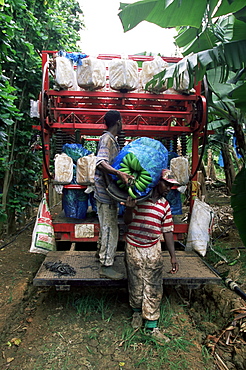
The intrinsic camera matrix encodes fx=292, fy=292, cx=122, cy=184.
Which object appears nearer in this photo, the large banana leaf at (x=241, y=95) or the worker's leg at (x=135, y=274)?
the large banana leaf at (x=241, y=95)

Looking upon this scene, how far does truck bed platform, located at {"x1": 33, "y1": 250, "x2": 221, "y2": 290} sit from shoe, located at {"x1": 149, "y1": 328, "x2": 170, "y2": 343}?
0.47m

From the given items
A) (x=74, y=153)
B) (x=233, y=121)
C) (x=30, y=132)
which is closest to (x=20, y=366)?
(x=74, y=153)

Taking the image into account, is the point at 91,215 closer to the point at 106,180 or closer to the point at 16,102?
the point at 106,180

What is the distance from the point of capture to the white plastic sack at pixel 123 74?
3740 millimetres

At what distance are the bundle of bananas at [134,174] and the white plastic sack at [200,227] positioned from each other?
1631mm

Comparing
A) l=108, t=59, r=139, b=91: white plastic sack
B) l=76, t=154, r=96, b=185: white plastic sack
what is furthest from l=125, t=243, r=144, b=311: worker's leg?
l=108, t=59, r=139, b=91: white plastic sack

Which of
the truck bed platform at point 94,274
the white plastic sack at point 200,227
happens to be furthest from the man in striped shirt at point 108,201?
the white plastic sack at point 200,227

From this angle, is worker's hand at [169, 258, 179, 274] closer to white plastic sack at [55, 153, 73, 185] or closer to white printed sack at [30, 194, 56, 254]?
white printed sack at [30, 194, 56, 254]

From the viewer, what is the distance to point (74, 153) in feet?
14.4

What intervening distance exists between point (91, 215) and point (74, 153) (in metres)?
1.03

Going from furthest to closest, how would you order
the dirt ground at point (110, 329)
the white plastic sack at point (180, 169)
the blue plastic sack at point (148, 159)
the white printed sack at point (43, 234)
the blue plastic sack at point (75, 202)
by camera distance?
the blue plastic sack at point (75, 202), the white plastic sack at point (180, 169), the white printed sack at point (43, 234), the blue plastic sack at point (148, 159), the dirt ground at point (110, 329)

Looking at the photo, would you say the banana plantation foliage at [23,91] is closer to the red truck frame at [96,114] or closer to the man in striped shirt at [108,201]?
the red truck frame at [96,114]

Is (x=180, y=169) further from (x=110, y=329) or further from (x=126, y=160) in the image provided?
(x=110, y=329)

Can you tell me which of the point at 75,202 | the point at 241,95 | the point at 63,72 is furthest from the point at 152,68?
the point at 75,202
